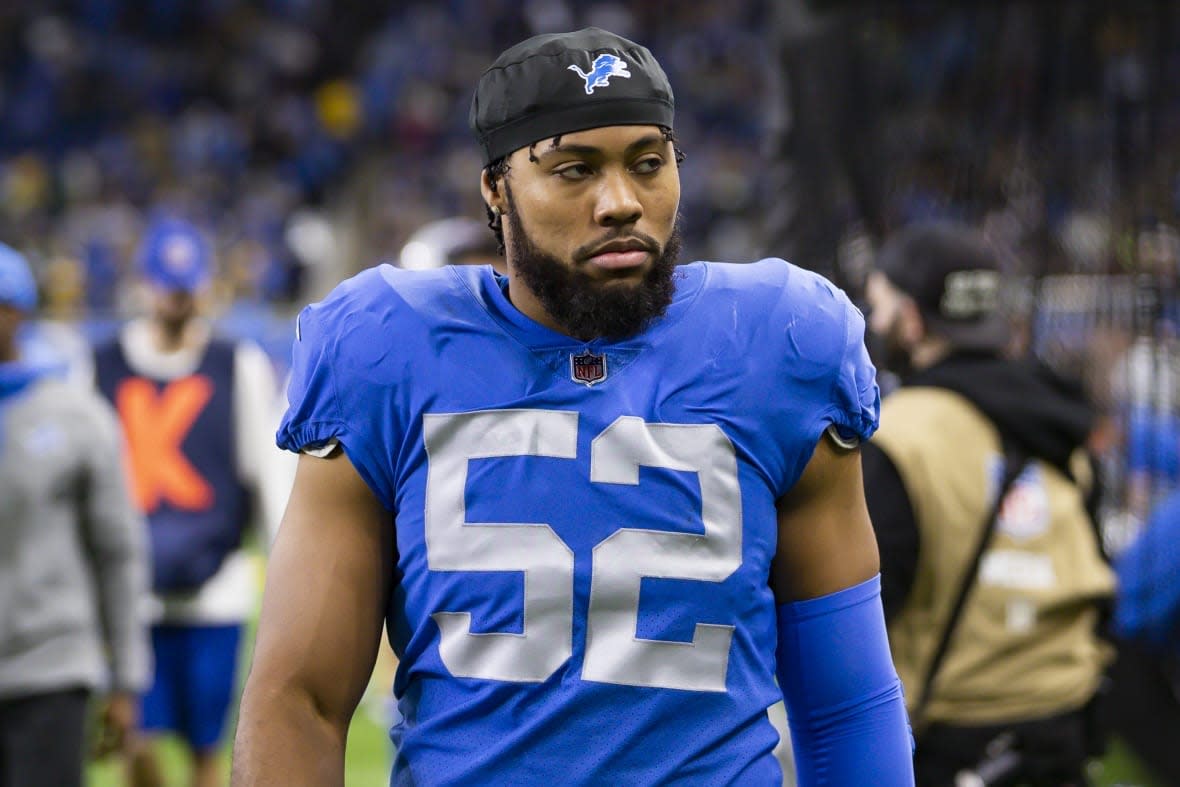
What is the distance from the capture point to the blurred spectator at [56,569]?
4418 mm

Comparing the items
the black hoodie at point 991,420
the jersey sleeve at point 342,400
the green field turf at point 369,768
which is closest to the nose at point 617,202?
the jersey sleeve at point 342,400

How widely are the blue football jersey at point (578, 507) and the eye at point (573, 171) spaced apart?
7.6 inches

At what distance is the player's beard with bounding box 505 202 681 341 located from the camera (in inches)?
81.9

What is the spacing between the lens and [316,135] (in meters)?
22.0

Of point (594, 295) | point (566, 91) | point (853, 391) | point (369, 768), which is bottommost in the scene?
point (369, 768)

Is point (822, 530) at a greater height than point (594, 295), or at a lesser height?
lesser

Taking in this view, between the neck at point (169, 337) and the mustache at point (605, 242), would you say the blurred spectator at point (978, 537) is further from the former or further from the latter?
the neck at point (169, 337)

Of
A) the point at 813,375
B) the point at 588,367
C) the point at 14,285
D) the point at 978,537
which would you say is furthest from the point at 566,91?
the point at 14,285

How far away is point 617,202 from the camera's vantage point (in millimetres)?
2043

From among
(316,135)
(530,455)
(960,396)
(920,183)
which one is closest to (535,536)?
(530,455)

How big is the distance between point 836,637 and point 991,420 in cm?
147

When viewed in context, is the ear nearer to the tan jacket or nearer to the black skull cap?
the black skull cap

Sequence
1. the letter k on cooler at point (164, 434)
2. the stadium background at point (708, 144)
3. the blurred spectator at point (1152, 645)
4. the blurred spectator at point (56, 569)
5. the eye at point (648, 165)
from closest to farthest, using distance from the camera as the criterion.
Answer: the eye at point (648, 165)
the blurred spectator at point (56, 569)
the blurred spectator at point (1152, 645)
the stadium background at point (708, 144)
the letter k on cooler at point (164, 434)

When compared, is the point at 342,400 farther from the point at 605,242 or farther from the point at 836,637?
the point at 836,637
